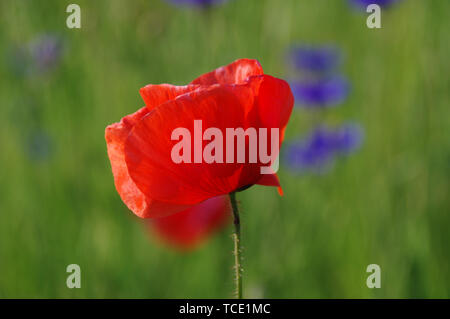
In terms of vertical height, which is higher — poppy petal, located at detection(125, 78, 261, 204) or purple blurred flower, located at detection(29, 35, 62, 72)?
purple blurred flower, located at detection(29, 35, 62, 72)

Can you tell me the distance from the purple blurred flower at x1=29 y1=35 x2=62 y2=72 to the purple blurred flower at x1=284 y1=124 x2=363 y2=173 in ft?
1.85

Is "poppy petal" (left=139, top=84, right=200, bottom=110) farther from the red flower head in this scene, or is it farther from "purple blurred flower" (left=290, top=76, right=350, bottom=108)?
"purple blurred flower" (left=290, top=76, right=350, bottom=108)

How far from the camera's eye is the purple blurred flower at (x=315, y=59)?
4.91ft

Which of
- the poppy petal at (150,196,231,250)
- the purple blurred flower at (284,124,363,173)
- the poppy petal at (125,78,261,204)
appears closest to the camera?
the poppy petal at (125,78,261,204)

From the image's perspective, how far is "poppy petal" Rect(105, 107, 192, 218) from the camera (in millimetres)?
479

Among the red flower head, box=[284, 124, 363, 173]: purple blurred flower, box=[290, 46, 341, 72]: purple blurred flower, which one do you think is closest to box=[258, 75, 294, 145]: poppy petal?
the red flower head

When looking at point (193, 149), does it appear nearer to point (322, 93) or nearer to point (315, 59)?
point (322, 93)

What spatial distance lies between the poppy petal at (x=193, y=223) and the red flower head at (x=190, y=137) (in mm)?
575

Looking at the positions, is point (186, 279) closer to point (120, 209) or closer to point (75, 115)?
point (120, 209)

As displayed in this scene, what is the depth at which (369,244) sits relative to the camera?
45.3 inches

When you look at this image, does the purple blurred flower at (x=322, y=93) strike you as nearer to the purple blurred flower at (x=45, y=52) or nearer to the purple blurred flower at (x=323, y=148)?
the purple blurred flower at (x=323, y=148)

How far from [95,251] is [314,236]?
0.46m

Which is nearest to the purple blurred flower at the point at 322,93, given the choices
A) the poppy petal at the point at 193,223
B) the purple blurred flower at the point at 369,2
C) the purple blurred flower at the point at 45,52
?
the purple blurred flower at the point at 369,2

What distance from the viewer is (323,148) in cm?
126
